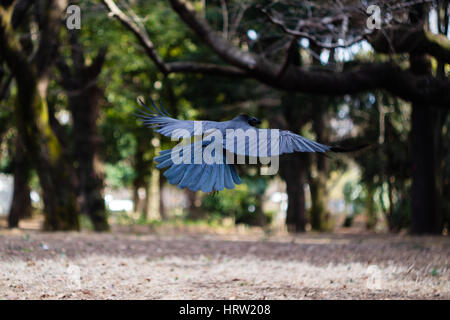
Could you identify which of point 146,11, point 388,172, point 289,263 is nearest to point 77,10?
point 146,11

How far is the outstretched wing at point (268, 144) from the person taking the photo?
4.07 metres

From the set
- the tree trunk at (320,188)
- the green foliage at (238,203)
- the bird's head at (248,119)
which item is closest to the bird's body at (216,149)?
the bird's head at (248,119)

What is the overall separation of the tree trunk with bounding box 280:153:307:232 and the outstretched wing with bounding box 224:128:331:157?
9.42 metres

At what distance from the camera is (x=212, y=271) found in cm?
586

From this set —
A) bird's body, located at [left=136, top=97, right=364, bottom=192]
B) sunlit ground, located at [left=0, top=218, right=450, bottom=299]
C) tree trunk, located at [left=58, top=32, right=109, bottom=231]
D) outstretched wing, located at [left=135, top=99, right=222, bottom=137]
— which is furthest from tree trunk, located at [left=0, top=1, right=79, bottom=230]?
bird's body, located at [left=136, top=97, right=364, bottom=192]

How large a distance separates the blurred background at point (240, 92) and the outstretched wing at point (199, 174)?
1882 mm

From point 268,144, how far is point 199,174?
649mm

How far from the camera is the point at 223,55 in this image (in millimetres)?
9195

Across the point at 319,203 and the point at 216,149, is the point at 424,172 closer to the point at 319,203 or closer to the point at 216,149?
the point at 319,203

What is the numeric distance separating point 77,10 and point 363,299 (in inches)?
307

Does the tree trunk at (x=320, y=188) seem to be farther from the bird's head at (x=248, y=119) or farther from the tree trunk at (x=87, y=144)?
the bird's head at (x=248, y=119)

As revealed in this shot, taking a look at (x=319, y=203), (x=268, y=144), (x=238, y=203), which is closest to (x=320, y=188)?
(x=319, y=203)

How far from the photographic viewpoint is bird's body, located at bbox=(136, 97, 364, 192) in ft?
13.5
